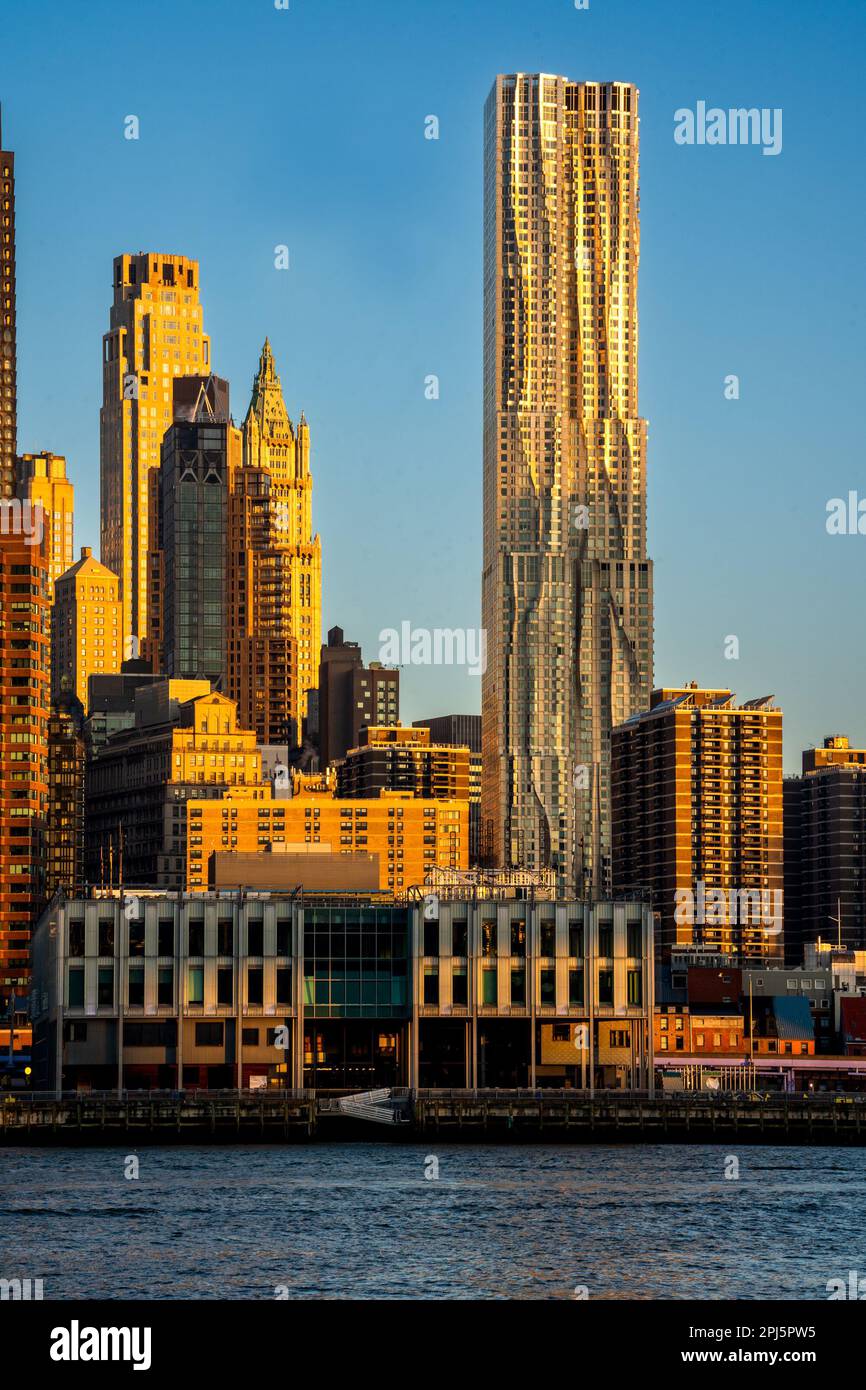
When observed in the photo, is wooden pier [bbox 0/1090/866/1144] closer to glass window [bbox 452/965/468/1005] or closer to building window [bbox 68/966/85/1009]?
building window [bbox 68/966/85/1009]

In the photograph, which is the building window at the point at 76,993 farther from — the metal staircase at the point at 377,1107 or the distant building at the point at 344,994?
the metal staircase at the point at 377,1107

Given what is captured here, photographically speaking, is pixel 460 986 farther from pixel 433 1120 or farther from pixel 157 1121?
pixel 157 1121

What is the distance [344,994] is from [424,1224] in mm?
74601

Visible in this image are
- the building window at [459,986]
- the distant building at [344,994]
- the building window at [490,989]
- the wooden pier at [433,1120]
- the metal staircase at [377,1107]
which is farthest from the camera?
the building window at [490,989]

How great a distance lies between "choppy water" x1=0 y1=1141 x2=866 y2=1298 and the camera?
69.8 m

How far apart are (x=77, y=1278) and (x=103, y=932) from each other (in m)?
88.8

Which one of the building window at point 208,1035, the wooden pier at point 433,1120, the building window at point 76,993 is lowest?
the wooden pier at point 433,1120

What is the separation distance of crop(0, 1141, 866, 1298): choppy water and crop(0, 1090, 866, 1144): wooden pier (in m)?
9.21

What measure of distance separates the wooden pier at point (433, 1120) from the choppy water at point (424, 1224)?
9.21 meters

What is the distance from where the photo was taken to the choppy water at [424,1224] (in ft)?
229

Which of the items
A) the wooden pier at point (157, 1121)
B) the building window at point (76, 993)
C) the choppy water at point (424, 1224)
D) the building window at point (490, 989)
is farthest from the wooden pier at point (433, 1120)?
the building window at point (490, 989)

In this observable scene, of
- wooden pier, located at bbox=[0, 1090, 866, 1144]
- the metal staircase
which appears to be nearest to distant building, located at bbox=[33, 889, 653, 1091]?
the metal staircase
